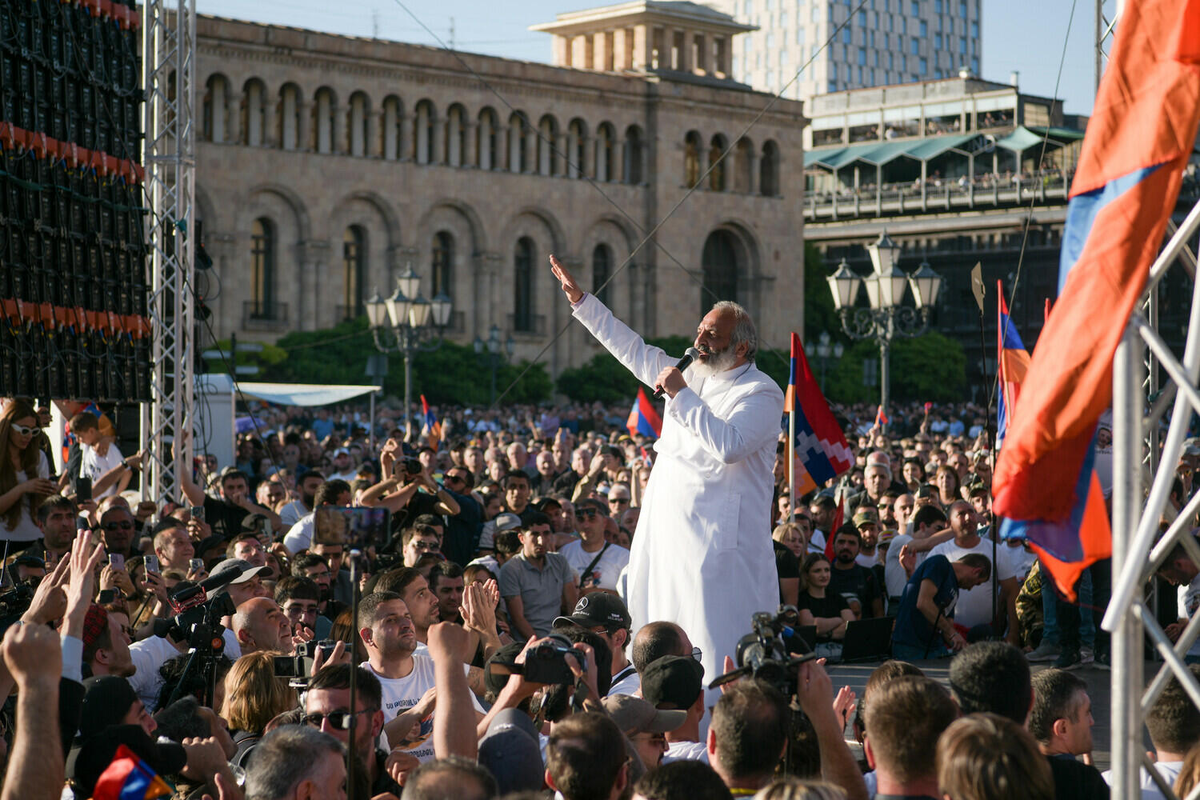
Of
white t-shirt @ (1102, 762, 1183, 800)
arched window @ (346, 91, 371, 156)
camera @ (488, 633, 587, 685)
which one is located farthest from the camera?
arched window @ (346, 91, 371, 156)

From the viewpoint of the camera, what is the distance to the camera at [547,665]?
15.9 ft

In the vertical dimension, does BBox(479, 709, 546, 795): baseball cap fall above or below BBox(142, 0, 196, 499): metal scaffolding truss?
below

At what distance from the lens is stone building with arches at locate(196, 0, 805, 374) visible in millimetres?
51188

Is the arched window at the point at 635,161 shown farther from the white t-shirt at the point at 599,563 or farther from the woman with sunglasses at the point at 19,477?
the woman with sunglasses at the point at 19,477

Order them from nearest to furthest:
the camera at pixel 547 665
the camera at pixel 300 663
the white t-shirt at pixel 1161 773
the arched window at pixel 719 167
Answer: the white t-shirt at pixel 1161 773, the camera at pixel 547 665, the camera at pixel 300 663, the arched window at pixel 719 167

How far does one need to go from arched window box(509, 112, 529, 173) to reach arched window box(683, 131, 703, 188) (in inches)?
265

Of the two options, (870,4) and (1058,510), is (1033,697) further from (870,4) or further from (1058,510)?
(870,4)

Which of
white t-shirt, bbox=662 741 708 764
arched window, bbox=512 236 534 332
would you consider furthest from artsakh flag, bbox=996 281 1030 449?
arched window, bbox=512 236 534 332

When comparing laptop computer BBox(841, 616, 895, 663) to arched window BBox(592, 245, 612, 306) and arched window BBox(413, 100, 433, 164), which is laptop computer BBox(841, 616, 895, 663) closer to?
arched window BBox(413, 100, 433, 164)

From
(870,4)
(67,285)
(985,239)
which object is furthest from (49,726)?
(870,4)

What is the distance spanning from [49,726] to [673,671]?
2.13 m

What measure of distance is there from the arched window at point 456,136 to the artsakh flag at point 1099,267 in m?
52.9

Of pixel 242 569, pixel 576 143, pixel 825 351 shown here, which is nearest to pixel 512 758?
pixel 242 569

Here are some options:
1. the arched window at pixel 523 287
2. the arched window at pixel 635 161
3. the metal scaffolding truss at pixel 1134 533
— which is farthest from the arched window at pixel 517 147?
the metal scaffolding truss at pixel 1134 533
